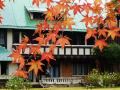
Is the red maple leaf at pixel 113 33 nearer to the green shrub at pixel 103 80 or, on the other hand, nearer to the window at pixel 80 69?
the green shrub at pixel 103 80

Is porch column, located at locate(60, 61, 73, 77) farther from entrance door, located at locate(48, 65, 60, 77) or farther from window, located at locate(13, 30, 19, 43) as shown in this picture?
window, located at locate(13, 30, 19, 43)

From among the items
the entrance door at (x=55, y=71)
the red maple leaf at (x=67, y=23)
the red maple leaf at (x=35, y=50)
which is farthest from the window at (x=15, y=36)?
the red maple leaf at (x=67, y=23)

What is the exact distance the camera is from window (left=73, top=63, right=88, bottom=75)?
3716 cm

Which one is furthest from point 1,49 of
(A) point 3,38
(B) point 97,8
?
(B) point 97,8

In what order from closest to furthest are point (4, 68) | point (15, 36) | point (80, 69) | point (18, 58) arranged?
point (18, 58) → point (4, 68) → point (15, 36) → point (80, 69)

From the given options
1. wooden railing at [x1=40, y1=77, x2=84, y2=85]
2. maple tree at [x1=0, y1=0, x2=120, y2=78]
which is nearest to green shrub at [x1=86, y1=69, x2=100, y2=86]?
wooden railing at [x1=40, y1=77, x2=84, y2=85]

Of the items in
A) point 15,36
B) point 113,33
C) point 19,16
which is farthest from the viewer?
point 19,16

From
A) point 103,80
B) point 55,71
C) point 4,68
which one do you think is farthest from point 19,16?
point 103,80

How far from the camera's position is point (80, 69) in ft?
122

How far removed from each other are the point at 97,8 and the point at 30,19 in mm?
30820

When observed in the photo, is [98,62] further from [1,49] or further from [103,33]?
[103,33]

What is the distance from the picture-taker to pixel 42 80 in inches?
1337

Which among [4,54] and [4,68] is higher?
[4,54]

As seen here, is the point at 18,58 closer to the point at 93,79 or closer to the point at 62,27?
the point at 62,27
